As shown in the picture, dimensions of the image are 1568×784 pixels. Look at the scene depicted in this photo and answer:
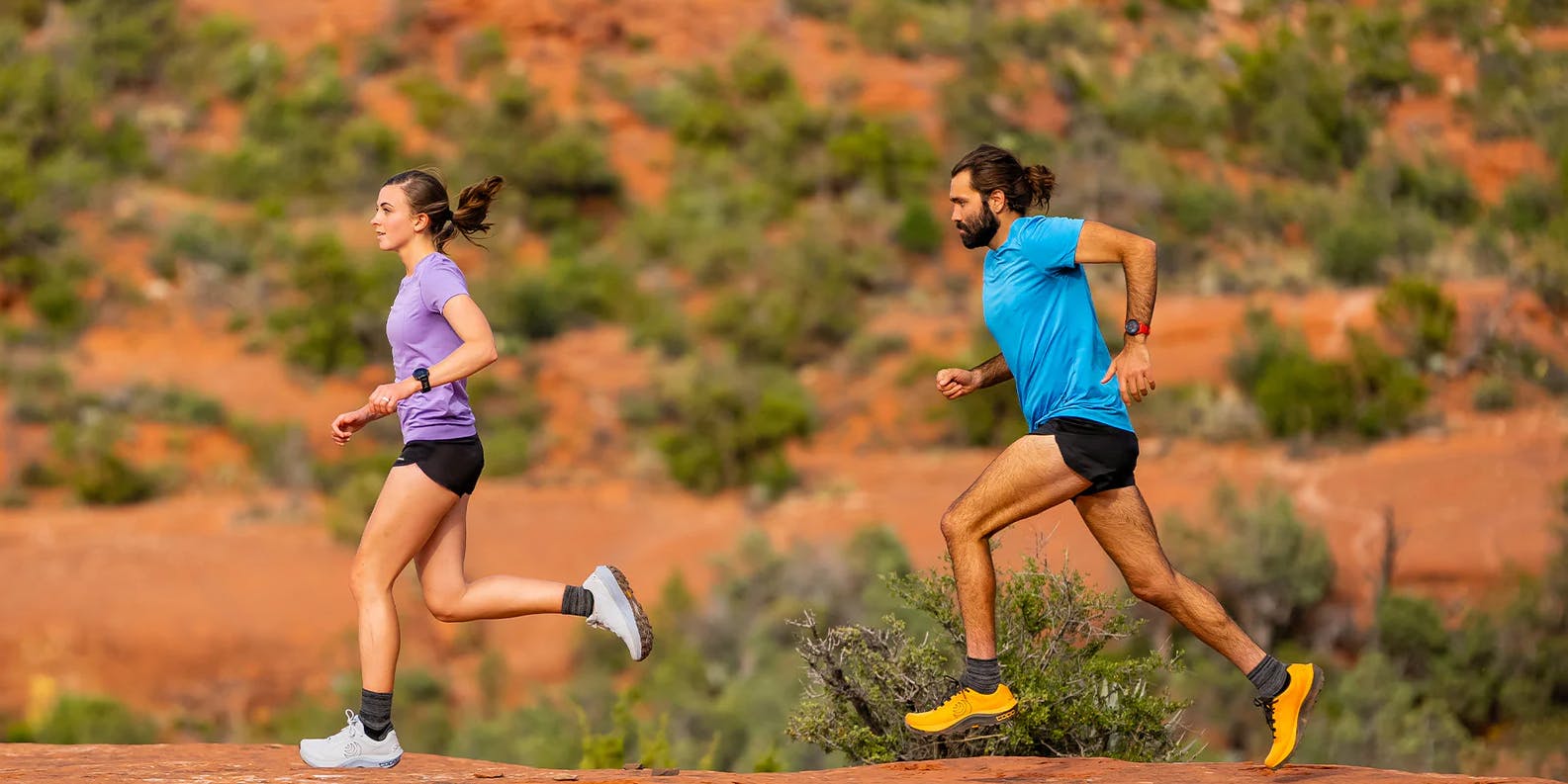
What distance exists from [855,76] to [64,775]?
2613cm

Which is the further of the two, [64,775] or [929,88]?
[929,88]

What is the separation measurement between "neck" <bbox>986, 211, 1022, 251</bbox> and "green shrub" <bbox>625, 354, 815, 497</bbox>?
1232cm

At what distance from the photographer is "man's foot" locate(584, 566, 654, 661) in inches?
192

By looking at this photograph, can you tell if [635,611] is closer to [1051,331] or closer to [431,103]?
[1051,331]

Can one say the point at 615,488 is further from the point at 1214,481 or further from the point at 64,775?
the point at 64,775

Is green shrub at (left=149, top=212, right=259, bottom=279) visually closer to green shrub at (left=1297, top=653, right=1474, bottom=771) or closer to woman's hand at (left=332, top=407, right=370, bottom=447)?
green shrub at (left=1297, top=653, right=1474, bottom=771)

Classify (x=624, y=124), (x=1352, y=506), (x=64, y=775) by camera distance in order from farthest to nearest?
(x=624, y=124), (x=1352, y=506), (x=64, y=775)

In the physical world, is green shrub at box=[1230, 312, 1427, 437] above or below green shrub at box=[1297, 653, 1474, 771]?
above

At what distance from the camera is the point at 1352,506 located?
14852mm

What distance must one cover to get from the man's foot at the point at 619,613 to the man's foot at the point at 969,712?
2.62 ft

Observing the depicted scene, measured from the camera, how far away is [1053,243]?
4469 mm

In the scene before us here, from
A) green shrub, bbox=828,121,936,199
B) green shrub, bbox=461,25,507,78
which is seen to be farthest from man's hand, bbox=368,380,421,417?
green shrub, bbox=461,25,507,78

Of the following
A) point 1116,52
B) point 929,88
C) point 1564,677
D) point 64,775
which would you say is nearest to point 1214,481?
point 1564,677

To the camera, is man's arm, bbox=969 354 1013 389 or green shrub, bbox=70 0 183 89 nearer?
man's arm, bbox=969 354 1013 389
